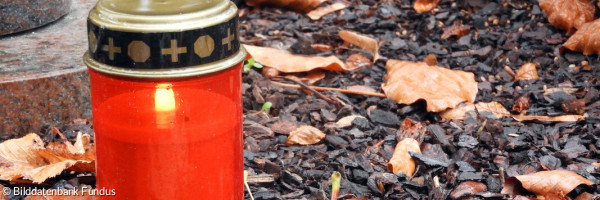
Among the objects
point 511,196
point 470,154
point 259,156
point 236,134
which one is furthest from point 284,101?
point 236,134

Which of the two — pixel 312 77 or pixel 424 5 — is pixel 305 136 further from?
pixel 424 5

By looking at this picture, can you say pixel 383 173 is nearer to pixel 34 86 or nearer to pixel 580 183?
pixel 580 183

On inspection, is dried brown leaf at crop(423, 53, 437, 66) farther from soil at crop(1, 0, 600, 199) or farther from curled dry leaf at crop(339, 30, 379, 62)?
curled dry leaf at crop(339, 30, 379, 62)

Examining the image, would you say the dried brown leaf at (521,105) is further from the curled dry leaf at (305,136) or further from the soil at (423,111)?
the curled dry leaf at (305,136)

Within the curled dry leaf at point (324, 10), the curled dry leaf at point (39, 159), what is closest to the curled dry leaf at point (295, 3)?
the curled dry leaf at point (324, 10)

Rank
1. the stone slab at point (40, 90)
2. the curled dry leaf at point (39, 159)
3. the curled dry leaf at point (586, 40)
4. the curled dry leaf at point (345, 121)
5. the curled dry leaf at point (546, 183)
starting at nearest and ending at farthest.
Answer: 1. the curled dry leaf at point (39, 159)
2. the curled dry leaf at point (546, 183)
3. the stone slab at point (40, 90)
4. the curled dry leaf at point (345, 121)
5. the curled dry leaf at point (586, 40)

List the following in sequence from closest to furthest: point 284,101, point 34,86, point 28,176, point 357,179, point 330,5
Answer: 1. point 28,176
2. point 357,179
3. point 34,86
4. point 284,101
5. point 330,5

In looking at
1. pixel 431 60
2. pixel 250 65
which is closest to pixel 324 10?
pixel 431 60
